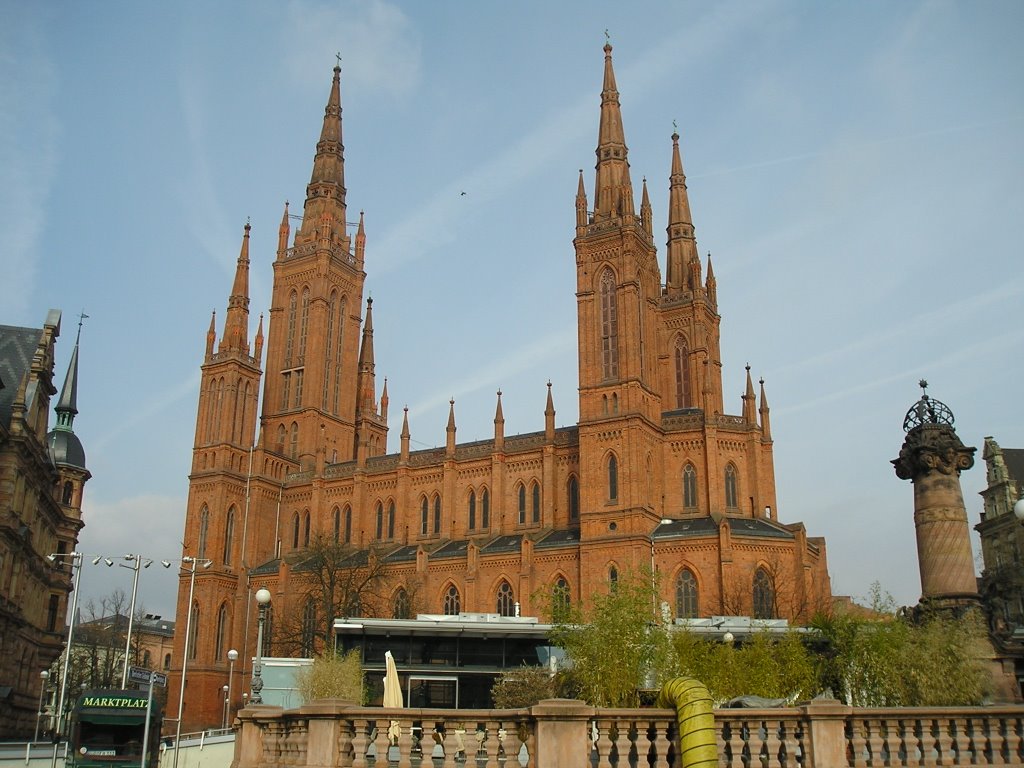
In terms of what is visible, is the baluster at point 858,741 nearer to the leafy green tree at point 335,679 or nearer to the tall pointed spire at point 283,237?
the leafy green tree at point 335,679

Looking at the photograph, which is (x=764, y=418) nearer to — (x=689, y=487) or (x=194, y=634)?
(x=689, y=487)

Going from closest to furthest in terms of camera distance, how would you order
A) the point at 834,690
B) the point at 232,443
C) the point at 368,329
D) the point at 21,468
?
the point at 834,690 → the point at 21,468 → the point at 232,443 → the point at 368,329

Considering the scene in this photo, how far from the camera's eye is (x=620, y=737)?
13.1 meters

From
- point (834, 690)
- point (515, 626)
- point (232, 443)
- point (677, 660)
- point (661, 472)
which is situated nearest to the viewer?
point (677, 660)

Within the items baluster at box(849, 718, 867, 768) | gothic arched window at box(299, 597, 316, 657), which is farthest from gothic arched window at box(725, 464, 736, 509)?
baluster at box(849, 718, 867, 768)

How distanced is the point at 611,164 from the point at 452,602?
32.3 meters

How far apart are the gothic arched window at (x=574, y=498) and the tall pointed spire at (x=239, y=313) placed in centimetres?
3129

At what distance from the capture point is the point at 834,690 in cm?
2655

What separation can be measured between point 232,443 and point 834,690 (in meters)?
61.6

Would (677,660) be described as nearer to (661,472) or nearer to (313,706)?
(313,706)

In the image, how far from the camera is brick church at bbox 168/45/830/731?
201 ft

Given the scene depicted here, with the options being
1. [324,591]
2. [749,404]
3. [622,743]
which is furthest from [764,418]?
[622,743]

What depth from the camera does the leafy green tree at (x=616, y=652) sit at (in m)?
21.7

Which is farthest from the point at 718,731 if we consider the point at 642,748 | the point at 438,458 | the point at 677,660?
the point at 438,458
